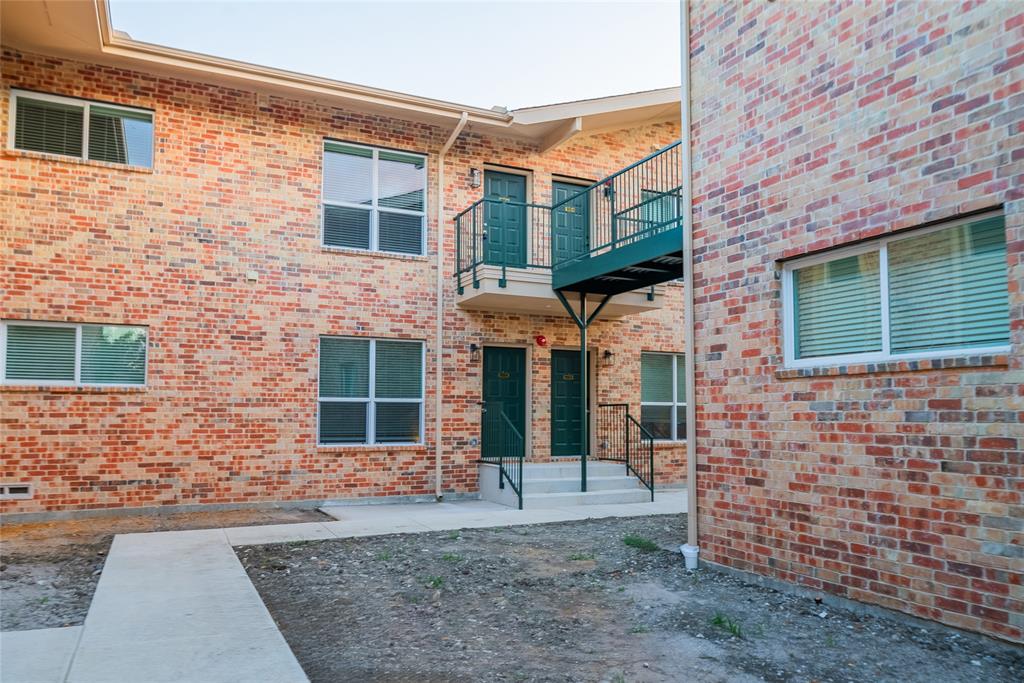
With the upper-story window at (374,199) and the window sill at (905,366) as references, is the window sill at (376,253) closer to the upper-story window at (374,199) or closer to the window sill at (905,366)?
the upper-story window at (374,199)

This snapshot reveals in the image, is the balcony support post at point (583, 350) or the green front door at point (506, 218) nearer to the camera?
the balcony support post at point (583, 350)

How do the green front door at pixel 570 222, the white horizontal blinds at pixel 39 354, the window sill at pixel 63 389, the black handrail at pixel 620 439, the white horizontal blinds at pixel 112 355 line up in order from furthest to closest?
the black handrail at pixel 620 439 → the green front door at pixel 570 222 → the white horizontal blinds at pixel 112 355 → the white horizontal blinds at pixel 39 354 → the window sill at pixel 63 389

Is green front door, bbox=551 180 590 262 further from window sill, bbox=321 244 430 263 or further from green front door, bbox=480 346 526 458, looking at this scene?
window sill, bbox=321 244 430 263

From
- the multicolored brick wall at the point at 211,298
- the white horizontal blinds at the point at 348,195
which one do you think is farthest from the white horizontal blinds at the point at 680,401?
the white horizontal blinds at the point at 348,195

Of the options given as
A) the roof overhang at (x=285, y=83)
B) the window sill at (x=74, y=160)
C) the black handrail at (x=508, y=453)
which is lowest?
the black handrail at (x=508, y=453)

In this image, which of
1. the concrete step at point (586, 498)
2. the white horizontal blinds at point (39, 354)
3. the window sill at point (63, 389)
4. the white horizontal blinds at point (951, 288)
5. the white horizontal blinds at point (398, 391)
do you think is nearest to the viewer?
the white horizontal blinds at point (951, 288)

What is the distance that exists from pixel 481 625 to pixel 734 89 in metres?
4.81

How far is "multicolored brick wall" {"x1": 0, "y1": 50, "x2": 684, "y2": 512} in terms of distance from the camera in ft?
30.8

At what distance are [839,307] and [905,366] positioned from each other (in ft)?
2.68

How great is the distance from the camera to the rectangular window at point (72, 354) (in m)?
9.30

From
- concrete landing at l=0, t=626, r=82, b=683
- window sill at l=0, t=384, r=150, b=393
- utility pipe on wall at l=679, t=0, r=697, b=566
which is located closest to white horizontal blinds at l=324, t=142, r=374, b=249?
window sill at l=0, t=384, r=150, b=393

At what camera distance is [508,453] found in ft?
39.4

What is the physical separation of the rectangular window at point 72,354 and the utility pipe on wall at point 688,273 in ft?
23.6

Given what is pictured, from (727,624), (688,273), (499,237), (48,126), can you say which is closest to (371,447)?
(499,237)
